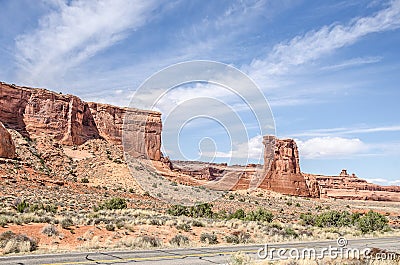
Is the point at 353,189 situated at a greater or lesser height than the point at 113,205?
greater

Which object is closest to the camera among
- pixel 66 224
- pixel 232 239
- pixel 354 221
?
pixel 66 224

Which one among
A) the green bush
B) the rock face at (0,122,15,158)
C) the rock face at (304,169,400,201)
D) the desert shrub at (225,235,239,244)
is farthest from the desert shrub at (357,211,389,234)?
the rock face at (304,169,400,201)

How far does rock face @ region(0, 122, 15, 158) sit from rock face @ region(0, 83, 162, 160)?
43.2ft

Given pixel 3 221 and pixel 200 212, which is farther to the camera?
pixel 200 212

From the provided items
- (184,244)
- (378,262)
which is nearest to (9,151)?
(184,244)

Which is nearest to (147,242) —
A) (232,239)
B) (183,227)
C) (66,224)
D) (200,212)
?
(232,239)

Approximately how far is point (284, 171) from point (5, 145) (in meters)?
71.4

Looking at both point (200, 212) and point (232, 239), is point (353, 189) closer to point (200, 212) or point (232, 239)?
point (200, 212)

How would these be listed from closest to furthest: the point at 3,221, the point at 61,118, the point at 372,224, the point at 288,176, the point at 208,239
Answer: the point at 3,221 < the point at 208,239 < the point at 372,224 < the point at 61,118 < the point at 288,176

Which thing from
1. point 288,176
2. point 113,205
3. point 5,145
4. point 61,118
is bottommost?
point 113,205

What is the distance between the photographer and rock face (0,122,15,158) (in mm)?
52037

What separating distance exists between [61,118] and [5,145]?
19.9 m

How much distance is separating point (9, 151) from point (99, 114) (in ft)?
109

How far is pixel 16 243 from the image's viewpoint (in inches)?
584
